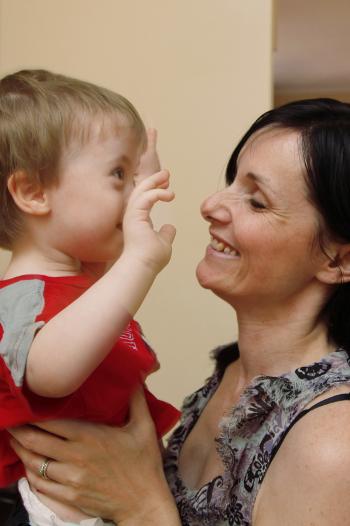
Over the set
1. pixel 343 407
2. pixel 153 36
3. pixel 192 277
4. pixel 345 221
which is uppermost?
pixel 153 36

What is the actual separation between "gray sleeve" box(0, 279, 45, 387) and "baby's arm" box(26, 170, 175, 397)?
0.04ft

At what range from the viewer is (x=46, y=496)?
1.12 meters

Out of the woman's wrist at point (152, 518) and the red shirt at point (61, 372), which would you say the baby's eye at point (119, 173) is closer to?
the red shirt at point (61, 372)

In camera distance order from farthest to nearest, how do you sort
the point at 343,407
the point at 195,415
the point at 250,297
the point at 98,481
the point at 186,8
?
the point at 186,8 → the point at 195,415 → the point at 250,297 → the point at 98,481 → the point at 343,407

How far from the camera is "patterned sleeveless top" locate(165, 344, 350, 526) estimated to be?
1098mm

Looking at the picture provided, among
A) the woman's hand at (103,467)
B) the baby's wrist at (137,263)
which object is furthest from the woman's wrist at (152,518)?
the baby's wrist at (137,263)

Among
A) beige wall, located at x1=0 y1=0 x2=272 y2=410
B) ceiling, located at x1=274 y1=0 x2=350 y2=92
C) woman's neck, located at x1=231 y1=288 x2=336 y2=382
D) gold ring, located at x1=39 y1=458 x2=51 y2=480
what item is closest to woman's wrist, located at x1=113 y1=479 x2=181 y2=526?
gold ring, located at x1=39 y1=458 x2=51 y2=480

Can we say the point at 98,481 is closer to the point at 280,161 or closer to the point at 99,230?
the point at 99,230

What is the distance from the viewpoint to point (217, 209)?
49.4 inches

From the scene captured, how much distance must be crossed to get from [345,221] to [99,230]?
42 cm

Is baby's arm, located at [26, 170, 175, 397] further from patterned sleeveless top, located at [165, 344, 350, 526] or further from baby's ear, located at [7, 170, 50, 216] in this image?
patterned sleeveless top, located at [165, 344, 350, 526]

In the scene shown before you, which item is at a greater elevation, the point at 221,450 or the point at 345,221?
the point at 345,221

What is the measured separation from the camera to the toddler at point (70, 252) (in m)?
0.95

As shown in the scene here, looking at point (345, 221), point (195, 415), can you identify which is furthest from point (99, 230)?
point (195, 415)
